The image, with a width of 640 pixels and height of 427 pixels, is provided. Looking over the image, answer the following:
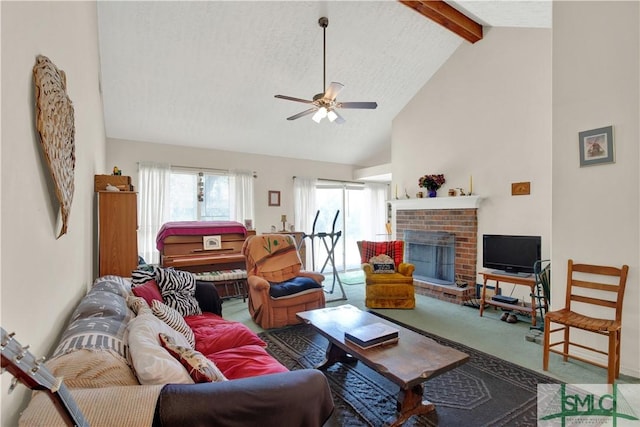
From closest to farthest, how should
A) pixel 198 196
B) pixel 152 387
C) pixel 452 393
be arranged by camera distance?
1. pixel 152 387
2. pixel 452 393
3. pixel 198 196

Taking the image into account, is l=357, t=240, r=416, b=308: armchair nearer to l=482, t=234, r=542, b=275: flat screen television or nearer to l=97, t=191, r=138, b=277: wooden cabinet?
l=482, t=234, r=542, b=275: flat screen television

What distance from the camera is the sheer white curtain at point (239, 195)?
18.4 feet

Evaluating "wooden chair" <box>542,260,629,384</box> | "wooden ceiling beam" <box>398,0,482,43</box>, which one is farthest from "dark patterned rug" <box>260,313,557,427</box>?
"wooden ceiling beam" <box>398,0,482,43</box>

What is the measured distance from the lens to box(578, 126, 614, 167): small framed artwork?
245 centimetres

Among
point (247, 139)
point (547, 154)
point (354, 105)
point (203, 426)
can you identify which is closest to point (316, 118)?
point (354, 105)

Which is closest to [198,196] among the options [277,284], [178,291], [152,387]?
[277,284]

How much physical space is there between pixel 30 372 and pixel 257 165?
5.52m

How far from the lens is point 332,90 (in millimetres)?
3174

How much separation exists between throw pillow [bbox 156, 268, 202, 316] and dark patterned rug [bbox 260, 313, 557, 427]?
844 mm

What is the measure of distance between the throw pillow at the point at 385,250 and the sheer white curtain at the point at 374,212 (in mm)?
2670

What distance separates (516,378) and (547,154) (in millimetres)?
2696

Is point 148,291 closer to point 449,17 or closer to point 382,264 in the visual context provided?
point 382,264

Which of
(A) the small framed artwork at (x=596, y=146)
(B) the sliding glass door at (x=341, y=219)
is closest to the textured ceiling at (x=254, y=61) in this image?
(A) the small framed artwork at (x=596, y=146)

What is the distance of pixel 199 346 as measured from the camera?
204 cm
